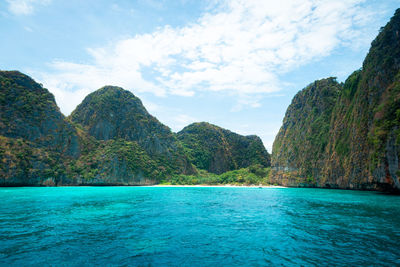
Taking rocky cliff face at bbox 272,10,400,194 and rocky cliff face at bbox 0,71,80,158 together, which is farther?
rocky cliff face at bbox 0,71,80,158

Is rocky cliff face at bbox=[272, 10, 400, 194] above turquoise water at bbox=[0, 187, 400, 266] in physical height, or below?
above

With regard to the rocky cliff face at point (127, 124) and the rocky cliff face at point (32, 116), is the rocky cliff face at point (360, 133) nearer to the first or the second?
the rocky cliff face at point (127, 124)

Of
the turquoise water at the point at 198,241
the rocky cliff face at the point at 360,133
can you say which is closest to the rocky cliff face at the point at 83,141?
the rocky cliff face at the point at 360,133

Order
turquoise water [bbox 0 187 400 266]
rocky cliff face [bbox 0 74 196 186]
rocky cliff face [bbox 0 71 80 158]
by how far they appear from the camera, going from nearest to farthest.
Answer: turquoise water [bbox 0 187 400 266], rocky cliff face [bbox 0 74 196 186], rocky cliff face [bbox 0 71 80 158]

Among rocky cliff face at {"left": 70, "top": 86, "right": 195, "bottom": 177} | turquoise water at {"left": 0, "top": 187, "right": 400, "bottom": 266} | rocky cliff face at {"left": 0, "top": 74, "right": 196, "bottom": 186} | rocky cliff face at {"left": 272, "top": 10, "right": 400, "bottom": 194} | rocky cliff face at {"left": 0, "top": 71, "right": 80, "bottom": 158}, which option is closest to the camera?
turquoise water at {"left": 0, "top": 187, "right": 400, "bottom": 266}

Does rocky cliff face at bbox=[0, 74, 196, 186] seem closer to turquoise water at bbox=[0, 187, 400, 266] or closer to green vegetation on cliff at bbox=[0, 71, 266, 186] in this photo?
green vegetation on cliff at bbox=[0, 71, 266, 186]

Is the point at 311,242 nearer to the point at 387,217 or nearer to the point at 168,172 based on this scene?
the point at 387,217

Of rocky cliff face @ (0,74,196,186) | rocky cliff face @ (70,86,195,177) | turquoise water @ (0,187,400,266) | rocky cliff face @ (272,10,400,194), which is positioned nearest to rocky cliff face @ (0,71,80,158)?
rocky cliff face @ (0,74,196,186)

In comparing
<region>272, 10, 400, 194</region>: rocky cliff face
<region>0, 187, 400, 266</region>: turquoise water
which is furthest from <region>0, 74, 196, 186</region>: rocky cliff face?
<region>0, 187, 400, 266</region>: turquoise water

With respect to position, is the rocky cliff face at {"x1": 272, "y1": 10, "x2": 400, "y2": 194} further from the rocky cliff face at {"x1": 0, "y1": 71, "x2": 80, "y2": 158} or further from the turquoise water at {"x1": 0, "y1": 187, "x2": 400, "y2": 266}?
the rocky cliff face at {"x1": 0, "y1": 71, "x2": 80, "y2": 158}

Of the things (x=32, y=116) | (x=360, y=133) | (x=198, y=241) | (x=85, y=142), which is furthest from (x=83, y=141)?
(x=198, y=241)

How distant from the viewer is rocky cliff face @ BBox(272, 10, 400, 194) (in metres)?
46.4

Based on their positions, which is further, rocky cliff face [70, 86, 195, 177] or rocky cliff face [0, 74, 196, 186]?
rocky cliff face [70, 86, 195, 177]

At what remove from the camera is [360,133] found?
6103 centimetres
